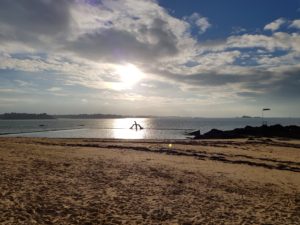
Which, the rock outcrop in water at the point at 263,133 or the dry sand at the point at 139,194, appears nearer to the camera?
the dry sand at the point at 139,194

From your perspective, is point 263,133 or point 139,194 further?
point 263,133

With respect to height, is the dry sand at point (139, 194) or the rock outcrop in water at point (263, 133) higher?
the rock outcrop in water at point (263, 133)

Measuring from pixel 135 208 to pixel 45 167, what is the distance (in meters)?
7.00

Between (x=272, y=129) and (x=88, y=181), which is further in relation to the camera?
(x=272, y=129)

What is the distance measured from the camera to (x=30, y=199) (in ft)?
30.6

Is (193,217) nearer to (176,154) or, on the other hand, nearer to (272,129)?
(176,154)

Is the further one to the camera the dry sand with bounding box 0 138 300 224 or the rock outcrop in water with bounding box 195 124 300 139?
the rock outcrop in water with bounding box 195 124 300 139

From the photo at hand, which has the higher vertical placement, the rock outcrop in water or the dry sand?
the rock outcrop in water

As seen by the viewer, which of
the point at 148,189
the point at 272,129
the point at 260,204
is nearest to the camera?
the point at 260,204

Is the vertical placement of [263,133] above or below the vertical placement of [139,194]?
above

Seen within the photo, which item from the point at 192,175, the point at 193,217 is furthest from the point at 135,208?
the point at 192,175

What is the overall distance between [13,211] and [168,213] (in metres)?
4.23

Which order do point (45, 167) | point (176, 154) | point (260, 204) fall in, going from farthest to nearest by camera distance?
1. point (176, 154)
2. point (45, 167)
3. point (260, 204)

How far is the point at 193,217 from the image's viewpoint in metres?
8.82
